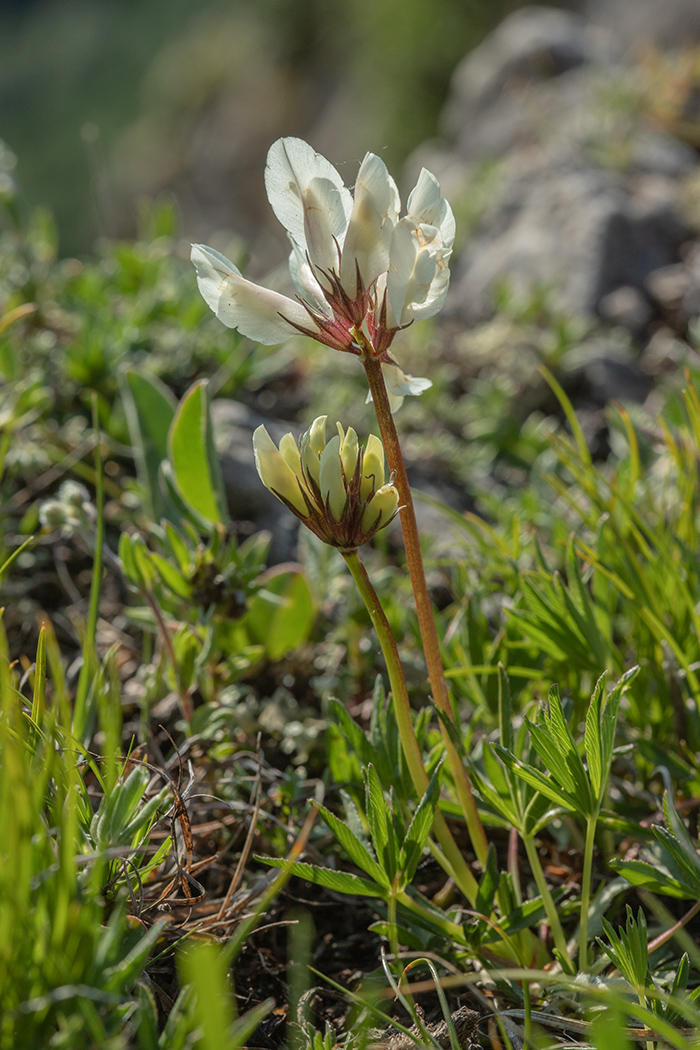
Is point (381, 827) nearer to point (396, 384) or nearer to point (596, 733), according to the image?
point (596, 733)

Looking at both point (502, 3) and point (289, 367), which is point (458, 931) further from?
point (502, 3)

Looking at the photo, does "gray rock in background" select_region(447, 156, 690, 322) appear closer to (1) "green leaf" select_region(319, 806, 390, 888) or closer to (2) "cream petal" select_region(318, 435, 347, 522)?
(2) "cream petal" select_region(318, 435, 347, 522)

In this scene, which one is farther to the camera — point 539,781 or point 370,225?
point 539,781

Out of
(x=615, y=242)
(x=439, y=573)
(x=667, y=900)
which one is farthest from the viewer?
(x=615, y=242)

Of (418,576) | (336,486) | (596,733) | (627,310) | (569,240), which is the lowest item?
(596,733)

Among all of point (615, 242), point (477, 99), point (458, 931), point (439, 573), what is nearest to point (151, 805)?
point (458, 931)

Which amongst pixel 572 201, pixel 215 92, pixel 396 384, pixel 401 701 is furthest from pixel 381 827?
pixel 215 92

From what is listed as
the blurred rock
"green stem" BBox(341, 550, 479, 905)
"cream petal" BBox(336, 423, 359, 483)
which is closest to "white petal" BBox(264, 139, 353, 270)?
"cream petal" BBox(336, 423, 359, 483)
